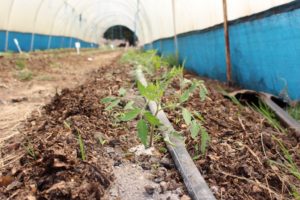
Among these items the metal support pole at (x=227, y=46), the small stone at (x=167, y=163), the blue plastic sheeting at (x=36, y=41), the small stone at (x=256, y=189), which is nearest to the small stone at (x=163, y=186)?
the small stone at (x=167, y=163)

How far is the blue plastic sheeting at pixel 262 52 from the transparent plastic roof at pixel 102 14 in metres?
0.14

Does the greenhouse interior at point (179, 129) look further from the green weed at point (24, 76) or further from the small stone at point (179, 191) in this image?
the green weed at point (24, 76)

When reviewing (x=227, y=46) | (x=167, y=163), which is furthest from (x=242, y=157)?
(x=227, y=46)

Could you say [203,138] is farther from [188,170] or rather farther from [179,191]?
[179,191]

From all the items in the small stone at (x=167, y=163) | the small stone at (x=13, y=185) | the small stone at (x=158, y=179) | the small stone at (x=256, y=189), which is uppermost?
the small stone at (x=13, y=185)

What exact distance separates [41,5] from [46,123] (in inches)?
416

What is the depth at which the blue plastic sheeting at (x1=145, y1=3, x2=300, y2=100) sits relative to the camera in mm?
3149

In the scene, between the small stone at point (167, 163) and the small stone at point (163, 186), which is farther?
the small stone at point (167, 163)

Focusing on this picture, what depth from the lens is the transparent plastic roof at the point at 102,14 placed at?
15.3ft

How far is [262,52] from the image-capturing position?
3.67 meters

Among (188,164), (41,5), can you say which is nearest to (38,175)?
(188,164)

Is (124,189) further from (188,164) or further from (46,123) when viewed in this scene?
(46,123)

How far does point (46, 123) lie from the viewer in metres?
2.27

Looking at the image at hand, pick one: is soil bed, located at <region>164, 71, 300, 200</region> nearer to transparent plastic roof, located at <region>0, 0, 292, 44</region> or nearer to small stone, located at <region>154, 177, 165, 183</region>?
small stone, located at <region>154, 177, 165, 183</region>
